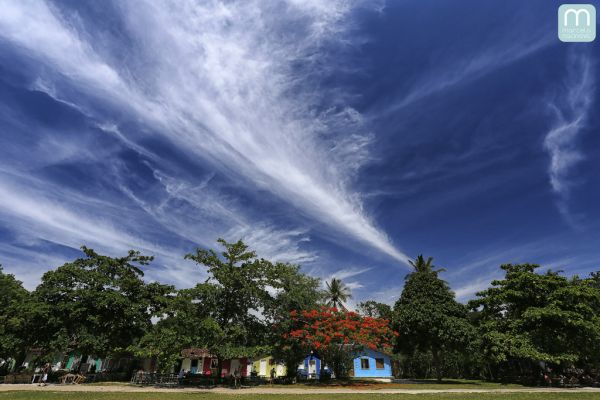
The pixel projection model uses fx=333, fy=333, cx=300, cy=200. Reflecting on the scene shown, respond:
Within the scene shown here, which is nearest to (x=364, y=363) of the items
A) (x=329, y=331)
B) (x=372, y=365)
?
(x=372, y=365)

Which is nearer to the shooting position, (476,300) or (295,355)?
(295,355)

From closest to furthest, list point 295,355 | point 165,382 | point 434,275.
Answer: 1. point 165,382
2. point 295,355
3. point 434,275

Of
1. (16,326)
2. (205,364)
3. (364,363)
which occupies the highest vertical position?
(16,326)

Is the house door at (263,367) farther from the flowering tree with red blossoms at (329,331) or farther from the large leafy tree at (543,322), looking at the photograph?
the large leafy tree at (543,322)

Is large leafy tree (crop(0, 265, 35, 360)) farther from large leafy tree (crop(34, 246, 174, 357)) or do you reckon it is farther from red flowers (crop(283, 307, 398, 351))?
red flowers (crop(283, 307, 398, 351))

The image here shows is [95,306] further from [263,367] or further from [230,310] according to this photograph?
[263,367]

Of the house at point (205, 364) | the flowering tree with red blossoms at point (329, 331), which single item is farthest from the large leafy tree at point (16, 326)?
the flowering tree with red blossoms at point (329, 331)

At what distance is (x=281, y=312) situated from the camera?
3014 centimetres

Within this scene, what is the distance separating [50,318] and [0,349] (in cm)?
607

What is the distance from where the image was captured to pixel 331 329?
28141mm

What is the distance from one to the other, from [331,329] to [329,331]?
1.14 ft

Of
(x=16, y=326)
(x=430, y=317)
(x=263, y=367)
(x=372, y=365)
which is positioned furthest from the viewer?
(x=263, y=367)

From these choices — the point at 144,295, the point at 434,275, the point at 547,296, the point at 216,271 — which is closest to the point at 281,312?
the point at 216,271

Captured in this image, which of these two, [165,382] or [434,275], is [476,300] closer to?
[434,275]
